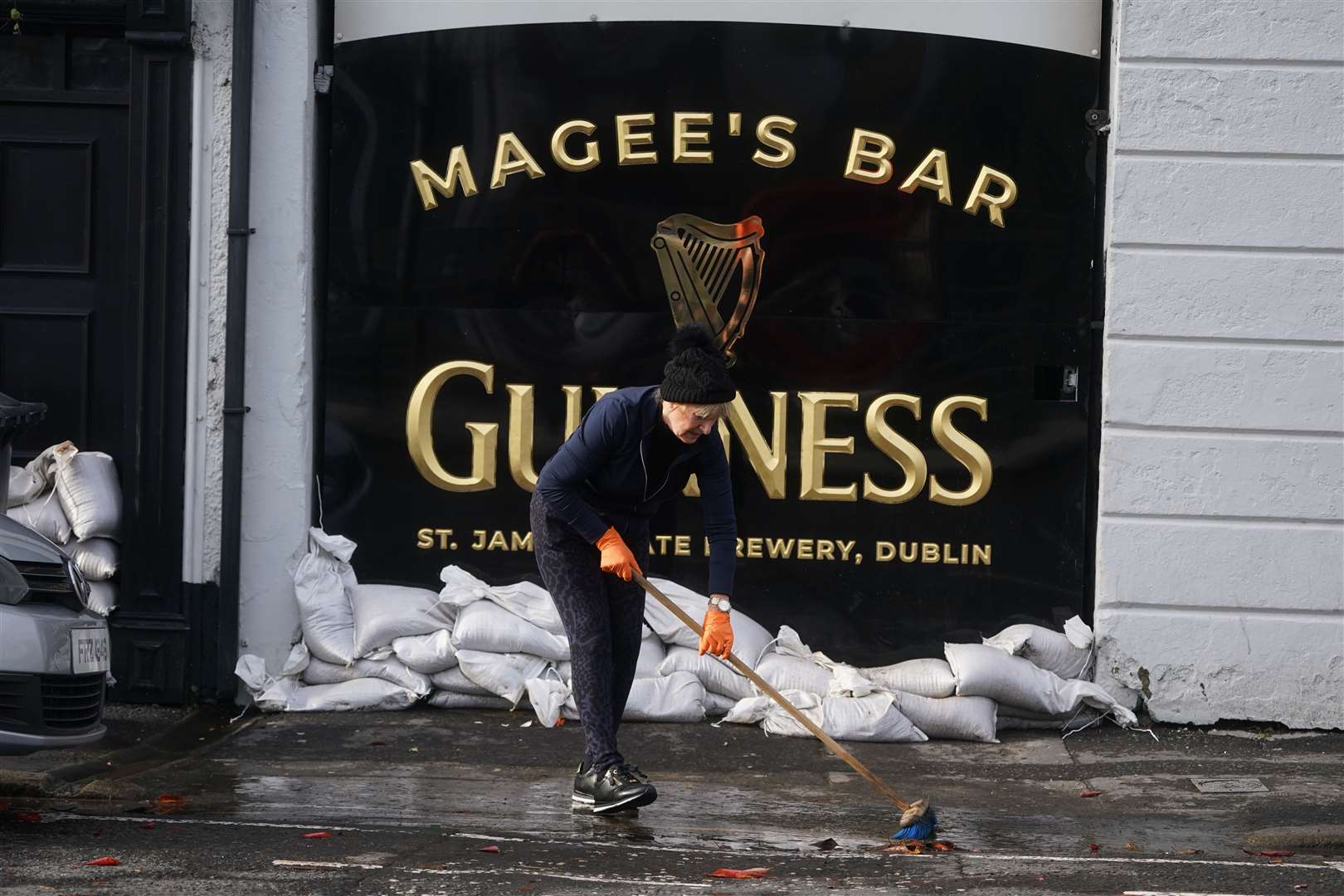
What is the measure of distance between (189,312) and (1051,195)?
4084 millimetres

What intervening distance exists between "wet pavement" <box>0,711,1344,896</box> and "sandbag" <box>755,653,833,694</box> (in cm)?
25

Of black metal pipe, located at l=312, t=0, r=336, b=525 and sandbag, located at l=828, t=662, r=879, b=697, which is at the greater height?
black metal pipe, located at l=312, t=0, r=336, b=525

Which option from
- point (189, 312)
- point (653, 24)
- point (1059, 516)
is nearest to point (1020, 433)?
point (1059, 516)

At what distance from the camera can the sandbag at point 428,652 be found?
296 inches

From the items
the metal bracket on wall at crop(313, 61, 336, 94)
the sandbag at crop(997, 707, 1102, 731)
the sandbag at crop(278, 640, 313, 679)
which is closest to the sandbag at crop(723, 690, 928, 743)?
the sandbag at crop(997, 707, 1102, 731)

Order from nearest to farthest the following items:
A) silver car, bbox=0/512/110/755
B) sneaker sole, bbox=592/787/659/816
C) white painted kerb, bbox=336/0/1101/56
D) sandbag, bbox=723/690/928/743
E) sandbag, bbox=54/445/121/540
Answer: silver car, bbox=0/512/110/755 < sneaker sole, bbox=592/787/659/816 < sandbag, bbox=723/690/928/743 < sandbag, bbox=54/445/121/540 < white painted kerb, bbox=336/0/1101/56

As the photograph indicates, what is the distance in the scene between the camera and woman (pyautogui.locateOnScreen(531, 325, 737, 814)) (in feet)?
18.5

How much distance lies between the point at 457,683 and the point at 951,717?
88.7 inches

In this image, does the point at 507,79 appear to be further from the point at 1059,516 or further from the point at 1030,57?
the point at 1059,516

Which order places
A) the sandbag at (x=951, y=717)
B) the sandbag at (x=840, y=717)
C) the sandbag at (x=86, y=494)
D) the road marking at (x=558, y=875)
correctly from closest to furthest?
the road marking at (x=558, y=875)
the sandbag at (x=840, y=717)
the sandbag at (x=951, y=717)
the sandbag at (x=86, y=494)

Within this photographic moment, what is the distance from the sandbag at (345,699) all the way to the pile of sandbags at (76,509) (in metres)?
0.91

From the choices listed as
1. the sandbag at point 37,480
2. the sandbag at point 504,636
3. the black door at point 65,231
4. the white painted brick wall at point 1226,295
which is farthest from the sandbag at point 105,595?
the white painted brick wall at point 1226,295

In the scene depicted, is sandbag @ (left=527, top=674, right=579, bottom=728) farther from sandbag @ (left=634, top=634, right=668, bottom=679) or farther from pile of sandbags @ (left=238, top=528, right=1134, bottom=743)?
sandbag @ (left=634, top=634, right=668, bottom=679)

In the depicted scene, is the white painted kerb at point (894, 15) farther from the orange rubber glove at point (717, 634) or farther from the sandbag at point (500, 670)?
the orange rubber glove at point (717, 634)
